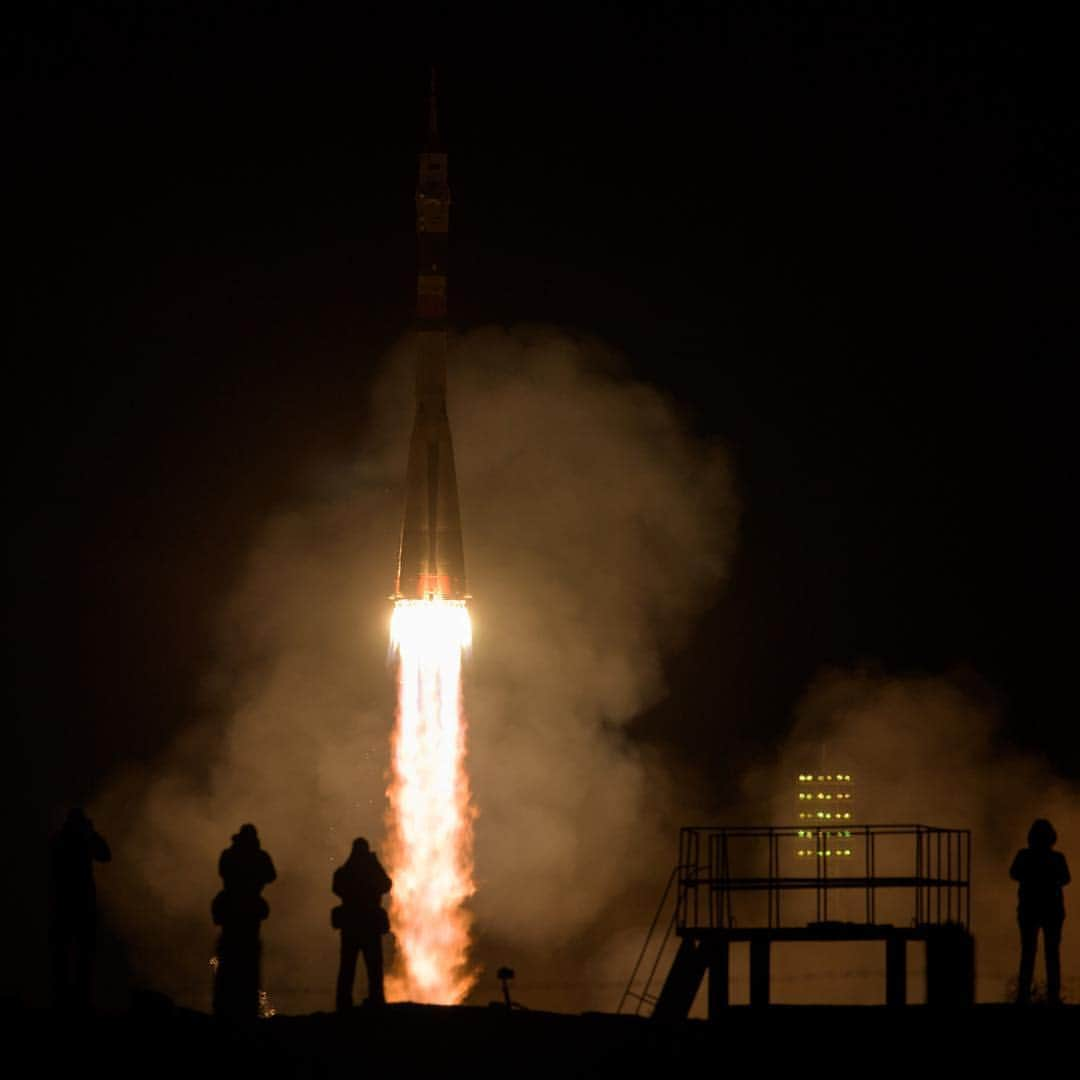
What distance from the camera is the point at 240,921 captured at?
82.1 feet

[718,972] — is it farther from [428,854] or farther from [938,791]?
[938,791]

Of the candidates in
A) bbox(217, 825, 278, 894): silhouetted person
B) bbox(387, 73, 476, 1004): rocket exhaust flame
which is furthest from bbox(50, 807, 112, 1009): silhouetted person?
bbox(387, 73, 476, 1004): rocket exhaust flame

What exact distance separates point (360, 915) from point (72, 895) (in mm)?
2444

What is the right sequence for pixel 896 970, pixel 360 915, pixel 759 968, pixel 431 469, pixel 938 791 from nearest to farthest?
pixel 360 915, pixel 759 968, pixel 896 970, pixel 431 469, pixel 938 791

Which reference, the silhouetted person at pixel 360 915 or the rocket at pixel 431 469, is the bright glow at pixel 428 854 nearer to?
the rocket at pixel 431 469

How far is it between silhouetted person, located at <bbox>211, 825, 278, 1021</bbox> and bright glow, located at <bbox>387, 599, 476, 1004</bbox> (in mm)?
25068

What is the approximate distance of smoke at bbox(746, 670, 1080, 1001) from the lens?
192 ft

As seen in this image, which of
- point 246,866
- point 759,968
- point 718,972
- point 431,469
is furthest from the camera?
point 431,469

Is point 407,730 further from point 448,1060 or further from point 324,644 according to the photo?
point 448,1060

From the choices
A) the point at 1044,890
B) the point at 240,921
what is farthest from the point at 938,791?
the point at 240,921

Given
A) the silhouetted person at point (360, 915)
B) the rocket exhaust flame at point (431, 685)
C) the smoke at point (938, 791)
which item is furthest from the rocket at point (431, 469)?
the silhouetted person at point (360, 915)

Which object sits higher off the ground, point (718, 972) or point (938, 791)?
point (938, 791)

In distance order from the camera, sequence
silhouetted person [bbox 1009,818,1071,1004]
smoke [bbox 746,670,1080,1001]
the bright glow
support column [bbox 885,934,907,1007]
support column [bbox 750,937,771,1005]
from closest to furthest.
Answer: silhouetted person [bbox 1009,818,1071,1004] < support column [bbox 750,937,771,1005] < support column [bbox 885,934,907,1007] < the bright glow < smoke [bbox 746,670,1080,1001]

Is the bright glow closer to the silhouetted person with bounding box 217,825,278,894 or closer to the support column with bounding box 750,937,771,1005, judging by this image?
the support column with bounding box 750,937,771,1005
